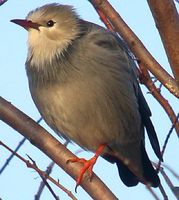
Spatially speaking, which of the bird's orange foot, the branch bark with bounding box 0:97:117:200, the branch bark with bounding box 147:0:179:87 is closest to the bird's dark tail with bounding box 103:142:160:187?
the bird's orange foot

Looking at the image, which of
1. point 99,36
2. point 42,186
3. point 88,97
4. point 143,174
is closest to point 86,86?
point 88,97

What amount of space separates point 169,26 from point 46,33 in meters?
2.18

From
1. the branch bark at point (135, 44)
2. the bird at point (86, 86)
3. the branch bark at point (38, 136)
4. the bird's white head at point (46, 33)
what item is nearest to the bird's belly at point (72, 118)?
the bird at point (86, 86)

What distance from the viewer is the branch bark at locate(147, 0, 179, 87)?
1.76m

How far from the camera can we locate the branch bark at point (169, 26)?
5.78 feet

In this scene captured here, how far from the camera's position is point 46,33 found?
3.86 m

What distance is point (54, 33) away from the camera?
12.8 feet

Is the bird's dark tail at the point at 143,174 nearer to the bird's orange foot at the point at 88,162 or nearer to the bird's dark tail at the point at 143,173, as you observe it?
the bird's dark tail at the point at 143,173

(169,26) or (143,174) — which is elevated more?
(143,174)

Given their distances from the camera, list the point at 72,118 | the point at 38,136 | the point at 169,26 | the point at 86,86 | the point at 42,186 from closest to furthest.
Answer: the point at 169,26 → the point at 42,186 → the point at 38,136 → the point at 86,86 → the point at 72,118

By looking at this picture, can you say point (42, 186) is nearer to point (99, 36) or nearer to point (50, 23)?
point (99, 36)

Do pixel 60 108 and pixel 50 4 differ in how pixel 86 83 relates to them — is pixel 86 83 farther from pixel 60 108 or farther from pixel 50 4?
pixel 50 4

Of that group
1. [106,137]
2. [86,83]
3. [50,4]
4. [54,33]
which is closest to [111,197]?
[86,83]

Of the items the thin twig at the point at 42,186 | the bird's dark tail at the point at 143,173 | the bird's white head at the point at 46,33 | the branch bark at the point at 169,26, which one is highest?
the bird's white head at the point at 46,33
